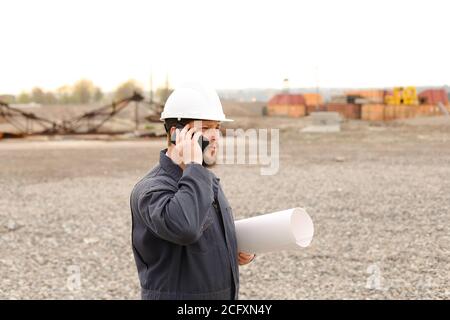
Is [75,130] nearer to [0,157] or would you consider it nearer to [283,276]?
[0,157]

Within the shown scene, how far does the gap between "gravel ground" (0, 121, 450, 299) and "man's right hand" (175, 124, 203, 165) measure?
3.31m

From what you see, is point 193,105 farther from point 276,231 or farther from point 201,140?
point 276,231

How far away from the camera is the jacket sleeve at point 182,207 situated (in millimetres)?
1686

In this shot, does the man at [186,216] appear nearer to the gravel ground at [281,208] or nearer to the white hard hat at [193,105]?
the white hard hat at [193,105]

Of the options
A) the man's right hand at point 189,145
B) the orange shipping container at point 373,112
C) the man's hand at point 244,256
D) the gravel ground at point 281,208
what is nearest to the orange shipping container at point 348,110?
the orange shipping container at point 373,112

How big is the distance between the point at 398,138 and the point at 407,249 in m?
14.2

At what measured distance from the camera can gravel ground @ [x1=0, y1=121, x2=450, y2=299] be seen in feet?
17.0

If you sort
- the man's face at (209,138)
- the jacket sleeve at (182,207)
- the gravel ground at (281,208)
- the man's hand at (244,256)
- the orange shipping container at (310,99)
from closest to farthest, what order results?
the jacket sleeve at (182,207) < the man's face at (209,138) < the man's hand at (244,256) < the gravel ground at (281,208) < the orange shipping container at (310,99)

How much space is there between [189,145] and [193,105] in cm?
A: 13

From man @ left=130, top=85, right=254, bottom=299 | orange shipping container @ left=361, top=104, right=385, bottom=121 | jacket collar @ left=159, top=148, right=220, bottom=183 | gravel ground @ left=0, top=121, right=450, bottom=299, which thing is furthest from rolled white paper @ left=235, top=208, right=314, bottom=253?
orange shipping container @ left=361, top=104, right=385, bottom=121

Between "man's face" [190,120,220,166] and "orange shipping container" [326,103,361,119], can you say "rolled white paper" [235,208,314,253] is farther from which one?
"orange shipping container" [326,103,361,119]

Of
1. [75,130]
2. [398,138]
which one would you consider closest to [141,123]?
[75,130]

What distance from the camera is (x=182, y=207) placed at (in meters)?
1.69

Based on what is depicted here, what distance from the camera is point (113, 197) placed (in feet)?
30.8
